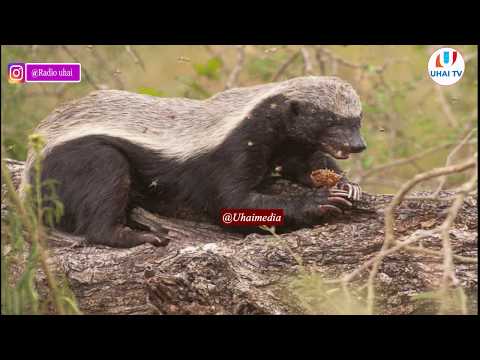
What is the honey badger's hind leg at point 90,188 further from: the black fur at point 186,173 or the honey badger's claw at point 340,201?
the honey badger's claw at point 340,201

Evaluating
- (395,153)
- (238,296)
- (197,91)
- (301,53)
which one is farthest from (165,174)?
(395,153)

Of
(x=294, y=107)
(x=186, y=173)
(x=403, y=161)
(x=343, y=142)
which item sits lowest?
(x=186, y=173)

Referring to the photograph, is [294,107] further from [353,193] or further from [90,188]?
[90,188]

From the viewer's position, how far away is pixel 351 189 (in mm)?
5688

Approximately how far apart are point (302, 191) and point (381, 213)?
2.58ft

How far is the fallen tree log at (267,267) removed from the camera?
5.04 metres

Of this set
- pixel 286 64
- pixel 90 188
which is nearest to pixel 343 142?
pixel 90 188

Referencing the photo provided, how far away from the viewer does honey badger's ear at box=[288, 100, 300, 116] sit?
607 centimetres

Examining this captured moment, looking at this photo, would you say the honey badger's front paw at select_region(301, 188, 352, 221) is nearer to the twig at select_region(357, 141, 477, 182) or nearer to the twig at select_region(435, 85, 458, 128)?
the twig at select_region(357, 141, 477, 182)

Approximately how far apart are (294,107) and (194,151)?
2.92 feet

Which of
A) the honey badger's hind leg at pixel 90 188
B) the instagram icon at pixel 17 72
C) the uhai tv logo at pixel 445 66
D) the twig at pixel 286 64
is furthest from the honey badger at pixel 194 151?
the twig at pixel 286 64

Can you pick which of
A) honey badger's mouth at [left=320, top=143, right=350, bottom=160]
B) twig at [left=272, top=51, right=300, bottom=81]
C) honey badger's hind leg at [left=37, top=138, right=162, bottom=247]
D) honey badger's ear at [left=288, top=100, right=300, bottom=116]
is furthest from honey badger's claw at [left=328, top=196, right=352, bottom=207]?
twig at [left=272, top=51, right=300, bottom=81]

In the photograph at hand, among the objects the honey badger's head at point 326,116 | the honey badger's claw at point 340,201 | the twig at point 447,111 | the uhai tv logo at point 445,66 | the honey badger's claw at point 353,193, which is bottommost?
the honey badger's claw at point 340,201

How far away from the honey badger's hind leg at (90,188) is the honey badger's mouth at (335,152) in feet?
5.18
